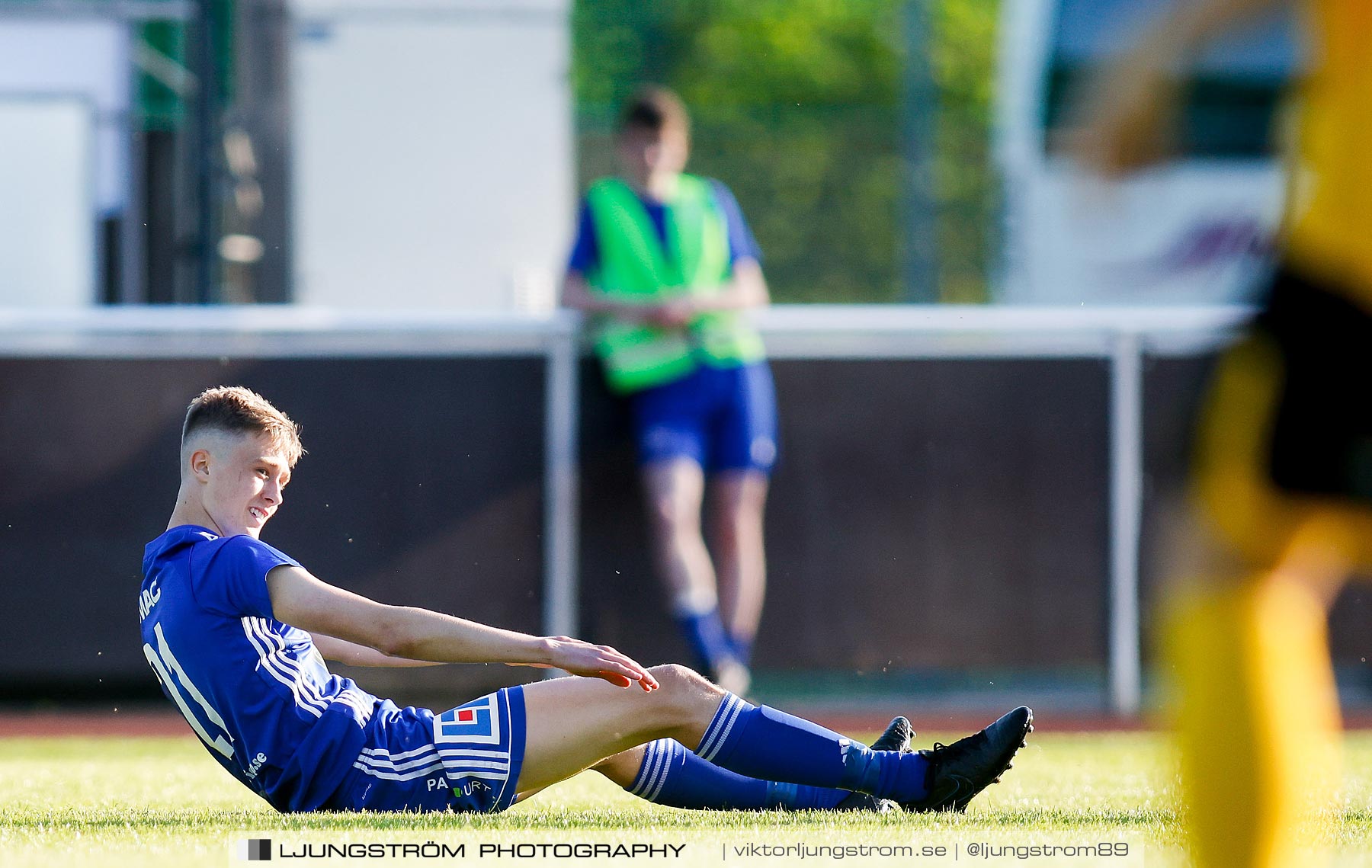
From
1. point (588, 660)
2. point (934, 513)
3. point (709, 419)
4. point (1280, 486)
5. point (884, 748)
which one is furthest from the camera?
point (934, 513)

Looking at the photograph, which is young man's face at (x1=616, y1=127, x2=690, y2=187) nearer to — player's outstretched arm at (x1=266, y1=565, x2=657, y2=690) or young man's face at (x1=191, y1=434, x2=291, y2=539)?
young man's face at (x1=191, y1=434, x2=291, y2=539)

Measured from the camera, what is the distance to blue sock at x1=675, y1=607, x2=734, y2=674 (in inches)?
248

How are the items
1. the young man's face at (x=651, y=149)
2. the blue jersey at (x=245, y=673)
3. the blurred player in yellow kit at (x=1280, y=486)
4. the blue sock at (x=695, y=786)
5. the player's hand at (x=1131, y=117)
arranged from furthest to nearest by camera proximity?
the young man's face at (x=651, y=149) → the blue sock at (x=695, y=786) → the blue jersey at (x=245, y=673) → the player's hand at (x=1131, y=117) → the blurred player in yellow kit at (x=1280, y=486)

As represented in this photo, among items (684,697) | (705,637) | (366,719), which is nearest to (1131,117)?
(684,697)

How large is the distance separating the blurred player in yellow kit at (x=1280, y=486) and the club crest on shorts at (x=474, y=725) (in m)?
1.67

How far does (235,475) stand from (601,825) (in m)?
0.96

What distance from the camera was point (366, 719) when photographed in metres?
3.31

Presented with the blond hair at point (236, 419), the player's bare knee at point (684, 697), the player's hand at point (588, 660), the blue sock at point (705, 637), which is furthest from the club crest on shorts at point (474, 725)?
the blue sock at point (705, 637)

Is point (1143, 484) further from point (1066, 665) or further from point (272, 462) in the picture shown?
point (272, 462)

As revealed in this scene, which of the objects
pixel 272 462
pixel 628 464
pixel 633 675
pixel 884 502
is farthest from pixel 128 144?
pixel 633 675

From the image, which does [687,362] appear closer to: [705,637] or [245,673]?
[705,637]

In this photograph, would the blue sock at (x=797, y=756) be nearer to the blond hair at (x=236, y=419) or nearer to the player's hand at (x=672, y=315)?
the blond hair at (x=236, y=419)

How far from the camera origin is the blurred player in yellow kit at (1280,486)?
5.85ft

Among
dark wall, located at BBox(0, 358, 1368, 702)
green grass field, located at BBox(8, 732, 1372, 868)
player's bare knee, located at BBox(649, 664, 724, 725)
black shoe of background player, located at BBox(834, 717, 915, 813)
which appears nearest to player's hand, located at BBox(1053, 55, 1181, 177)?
green grass field, located at BBox(8, 732, 1372, 868)
